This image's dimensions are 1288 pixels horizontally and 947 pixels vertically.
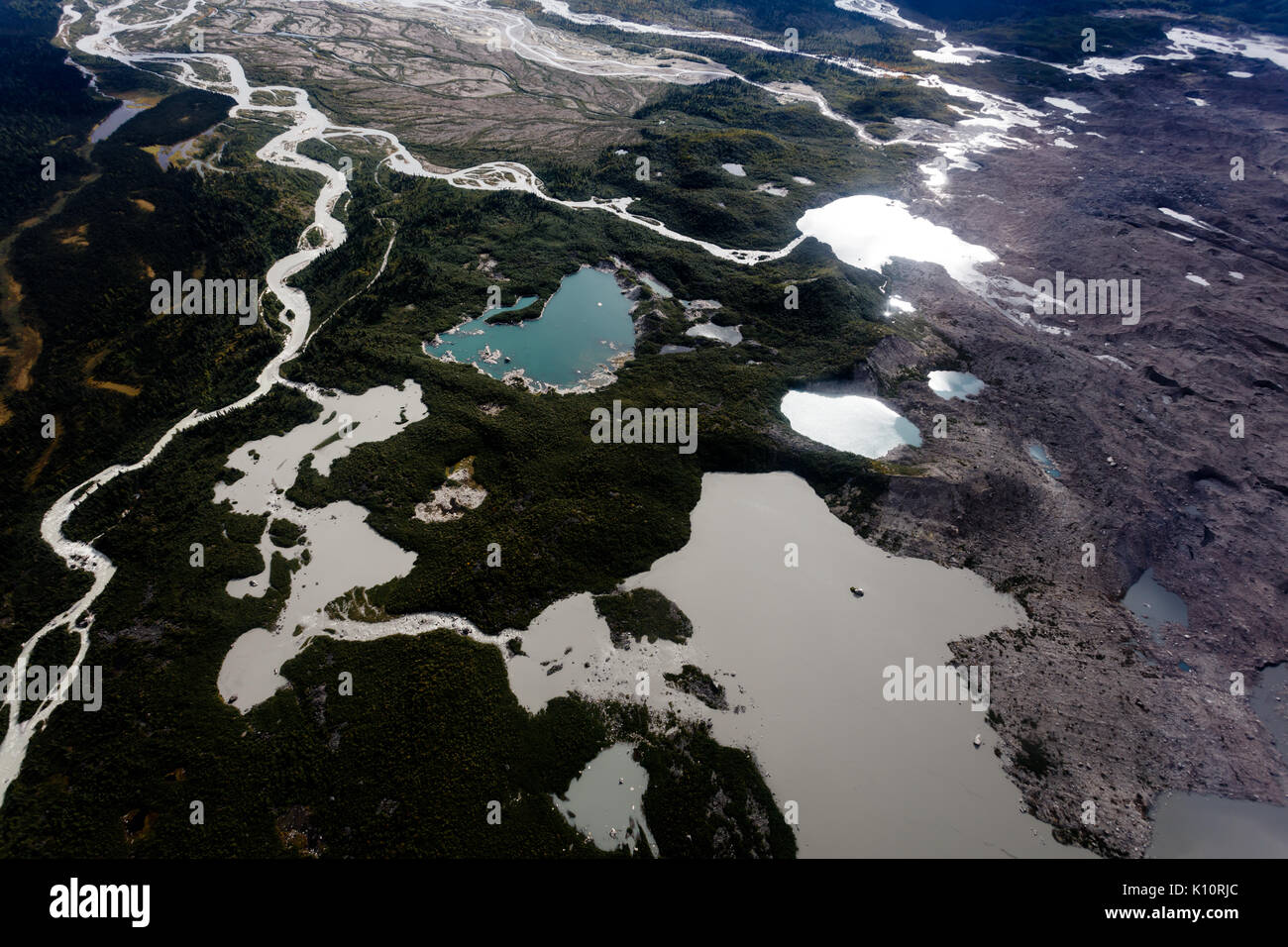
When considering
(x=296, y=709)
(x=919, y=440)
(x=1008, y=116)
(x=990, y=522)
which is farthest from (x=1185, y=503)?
(x=1008, y=116)

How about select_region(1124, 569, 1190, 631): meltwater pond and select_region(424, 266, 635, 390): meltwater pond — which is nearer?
select_region(1124, 569, 1190, 631): meltwater pond

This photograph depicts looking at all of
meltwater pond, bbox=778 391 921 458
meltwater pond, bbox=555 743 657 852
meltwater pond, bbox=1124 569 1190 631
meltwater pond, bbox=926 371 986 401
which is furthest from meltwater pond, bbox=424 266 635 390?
A: meltwater pond, bbox=1124 569 1190 631

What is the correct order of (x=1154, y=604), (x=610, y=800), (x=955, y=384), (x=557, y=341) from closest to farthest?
(x=610, y=800), (x=1154, y=604), (x=955, y=384), (x=557, y=341)

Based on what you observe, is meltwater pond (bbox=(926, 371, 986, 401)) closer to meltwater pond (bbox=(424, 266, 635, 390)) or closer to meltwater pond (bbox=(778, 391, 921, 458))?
meltwater pond (bbox=(778, 391, 921, 458))

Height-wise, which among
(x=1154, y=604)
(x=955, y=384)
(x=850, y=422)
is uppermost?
(x=955, y=384)

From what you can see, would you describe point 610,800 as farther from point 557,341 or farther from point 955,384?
point 955,384

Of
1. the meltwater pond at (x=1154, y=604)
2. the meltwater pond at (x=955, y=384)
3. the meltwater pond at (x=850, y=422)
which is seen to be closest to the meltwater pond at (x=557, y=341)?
the meltwater pond at (x=850, y=422)

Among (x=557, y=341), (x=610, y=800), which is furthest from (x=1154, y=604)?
(x=557, y=341)

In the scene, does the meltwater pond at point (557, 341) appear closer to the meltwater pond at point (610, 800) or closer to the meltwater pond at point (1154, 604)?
the meltwater pond at point (610, 800)

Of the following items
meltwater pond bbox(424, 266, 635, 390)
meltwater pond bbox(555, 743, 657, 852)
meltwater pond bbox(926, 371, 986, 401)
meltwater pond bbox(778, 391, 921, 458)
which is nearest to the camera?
meltwater pond bbox(555, 743, 657, 852)
